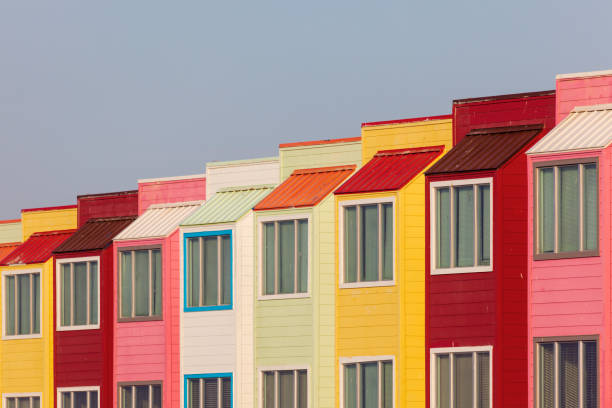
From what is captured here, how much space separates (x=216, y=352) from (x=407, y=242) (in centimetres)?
716

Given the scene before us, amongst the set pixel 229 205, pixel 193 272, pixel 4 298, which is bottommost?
pixel 4 298

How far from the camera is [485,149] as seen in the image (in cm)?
4178

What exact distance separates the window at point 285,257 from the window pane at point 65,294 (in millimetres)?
8064

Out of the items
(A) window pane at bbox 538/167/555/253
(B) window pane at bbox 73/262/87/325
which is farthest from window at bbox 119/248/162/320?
(A) window pane at bbox 538/167/555/253

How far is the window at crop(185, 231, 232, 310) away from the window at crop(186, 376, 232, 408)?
2.07 metres

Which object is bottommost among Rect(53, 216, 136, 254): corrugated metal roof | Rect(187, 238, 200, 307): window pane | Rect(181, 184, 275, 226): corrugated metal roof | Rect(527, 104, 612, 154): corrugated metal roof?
Rect(187, 238, 200, 307): window pane

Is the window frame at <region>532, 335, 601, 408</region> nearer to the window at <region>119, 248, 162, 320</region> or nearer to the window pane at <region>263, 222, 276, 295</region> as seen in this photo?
the window pane at <region>263, 222, 276, 295</region>

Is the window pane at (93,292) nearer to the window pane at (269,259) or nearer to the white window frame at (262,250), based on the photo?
the white window frame at (262,250)

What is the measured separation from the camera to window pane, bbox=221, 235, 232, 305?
4641 cm

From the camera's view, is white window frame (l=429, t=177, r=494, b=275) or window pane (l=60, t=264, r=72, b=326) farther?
window pane (l=60, t=264, r=72, b=326)

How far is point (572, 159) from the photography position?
39219 mm

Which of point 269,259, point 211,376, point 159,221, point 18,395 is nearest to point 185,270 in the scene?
point 159,221

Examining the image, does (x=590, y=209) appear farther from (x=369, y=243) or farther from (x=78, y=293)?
(x=78, y=293)

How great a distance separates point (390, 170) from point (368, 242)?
210 cm
